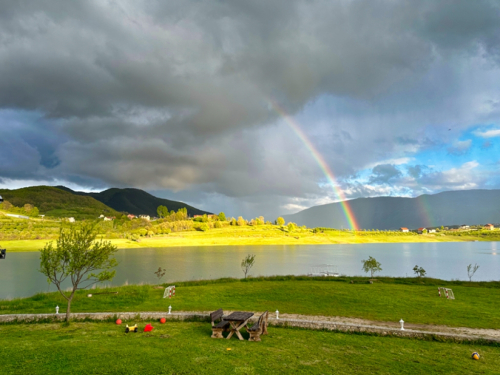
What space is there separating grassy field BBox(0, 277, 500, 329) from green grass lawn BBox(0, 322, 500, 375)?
4774 mm

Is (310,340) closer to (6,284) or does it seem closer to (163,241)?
(6,284)

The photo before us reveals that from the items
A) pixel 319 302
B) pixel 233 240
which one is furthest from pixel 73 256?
pixel 233 240

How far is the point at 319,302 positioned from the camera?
808 inches

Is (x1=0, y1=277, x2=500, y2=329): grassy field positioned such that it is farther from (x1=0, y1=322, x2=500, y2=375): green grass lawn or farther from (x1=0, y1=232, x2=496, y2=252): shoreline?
(x1=0, y1=232, x2=496, y2=252): shoreline

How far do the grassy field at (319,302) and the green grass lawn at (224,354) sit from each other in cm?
477

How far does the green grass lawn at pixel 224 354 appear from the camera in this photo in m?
8.76

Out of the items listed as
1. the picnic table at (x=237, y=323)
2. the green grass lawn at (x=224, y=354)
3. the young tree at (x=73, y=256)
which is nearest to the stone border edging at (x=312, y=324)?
the green grass lawn at (x=224, y=354)

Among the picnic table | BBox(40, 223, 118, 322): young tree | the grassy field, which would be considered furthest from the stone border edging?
the grassy field

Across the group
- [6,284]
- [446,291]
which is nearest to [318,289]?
[446,291]

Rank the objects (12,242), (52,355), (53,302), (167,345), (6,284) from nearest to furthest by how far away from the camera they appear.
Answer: (52,355) < (167,345) < (53,302) < (6,284) < (12,242)

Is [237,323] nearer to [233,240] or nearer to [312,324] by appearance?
[312,324]

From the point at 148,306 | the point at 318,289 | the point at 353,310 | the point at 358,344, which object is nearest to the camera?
the point at 358,344

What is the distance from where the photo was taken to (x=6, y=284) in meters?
40.8

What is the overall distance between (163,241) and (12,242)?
5089 centimetres
